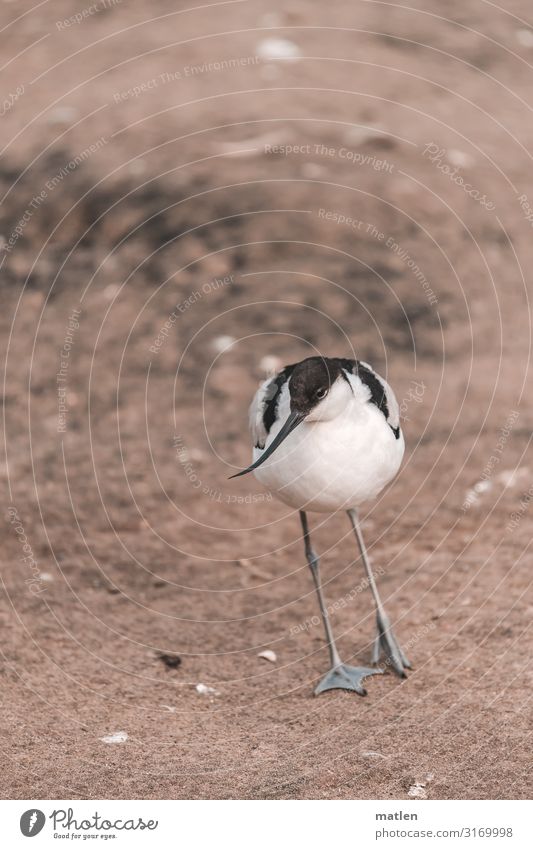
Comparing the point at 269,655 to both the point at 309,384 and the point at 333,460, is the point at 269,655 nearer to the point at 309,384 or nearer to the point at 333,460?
the point at 333,460

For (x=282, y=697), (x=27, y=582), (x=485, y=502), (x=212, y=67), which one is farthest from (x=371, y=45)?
(x=282, y=697)

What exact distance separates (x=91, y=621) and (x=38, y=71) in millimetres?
7964

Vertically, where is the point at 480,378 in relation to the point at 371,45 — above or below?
below

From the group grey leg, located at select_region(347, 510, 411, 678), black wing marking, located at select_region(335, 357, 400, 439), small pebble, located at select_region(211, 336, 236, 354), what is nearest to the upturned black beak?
black wing marking, located at select_region(335, 357, 400, 439)

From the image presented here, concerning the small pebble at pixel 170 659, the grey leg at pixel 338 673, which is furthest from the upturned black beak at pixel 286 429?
the small pebble at pixel 170 659

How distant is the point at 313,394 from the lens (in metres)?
5.05

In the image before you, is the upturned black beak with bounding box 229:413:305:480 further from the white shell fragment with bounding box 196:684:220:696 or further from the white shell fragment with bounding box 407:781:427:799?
the white shell fragment with bounding box 407:781:427:799

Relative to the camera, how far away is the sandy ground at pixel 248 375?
18.1 ft

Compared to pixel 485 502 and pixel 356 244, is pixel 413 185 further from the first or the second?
pixel 485 502

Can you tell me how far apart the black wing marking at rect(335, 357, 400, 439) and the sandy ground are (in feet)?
4.87

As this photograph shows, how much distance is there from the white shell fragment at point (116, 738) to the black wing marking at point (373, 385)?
2096mm

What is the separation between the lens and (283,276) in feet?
33.6

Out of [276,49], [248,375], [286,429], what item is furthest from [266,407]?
[276,49]

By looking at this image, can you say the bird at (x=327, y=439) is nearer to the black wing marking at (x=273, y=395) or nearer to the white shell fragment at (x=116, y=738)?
the black wing marking at (x=273, y=395)
